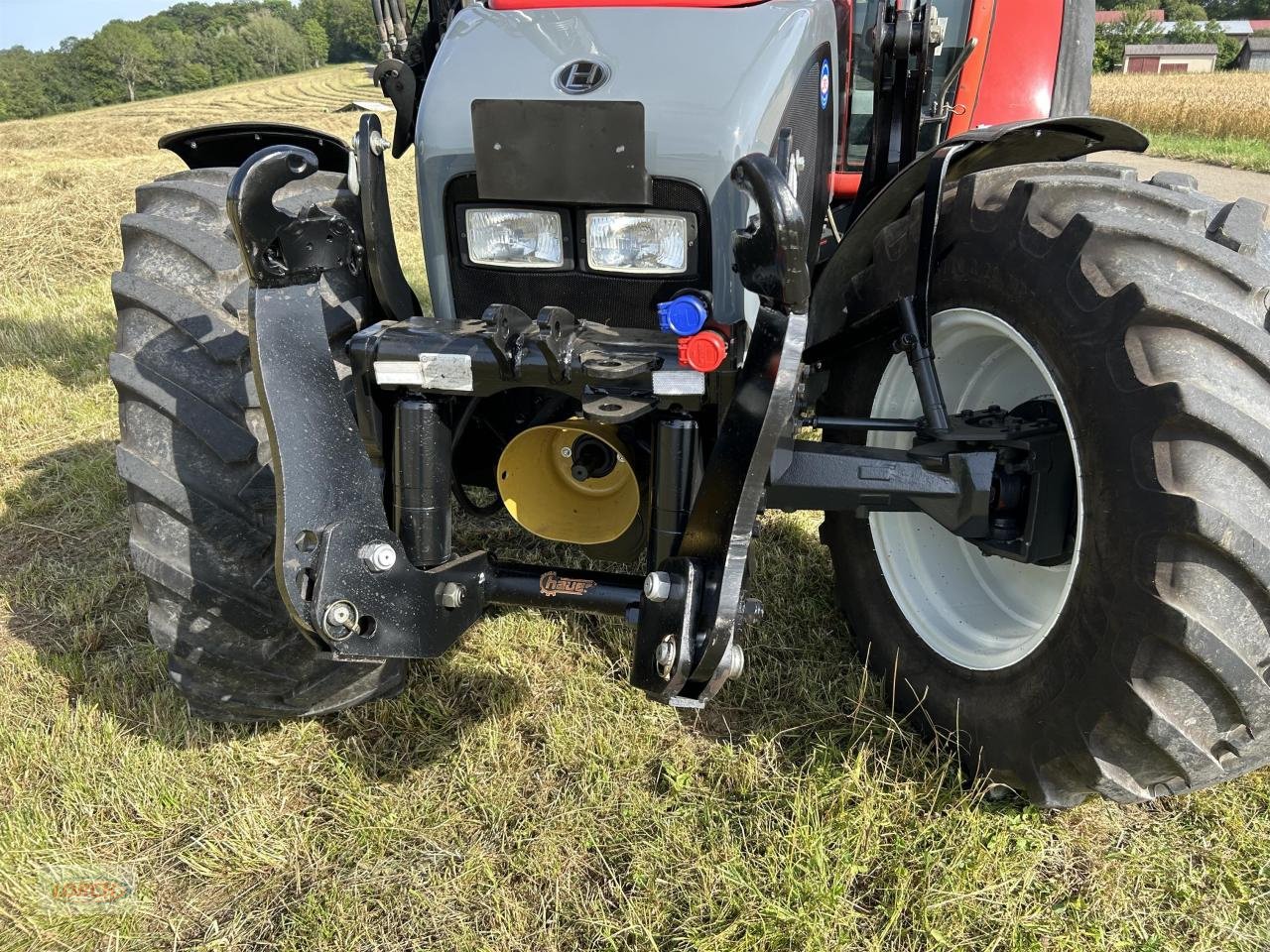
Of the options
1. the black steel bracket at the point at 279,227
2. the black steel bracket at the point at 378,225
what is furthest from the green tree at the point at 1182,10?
the black steel bracket at the point at 279,227

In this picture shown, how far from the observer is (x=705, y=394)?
78.5 inches

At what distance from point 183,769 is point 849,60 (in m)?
3.18

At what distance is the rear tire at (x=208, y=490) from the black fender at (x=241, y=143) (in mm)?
468

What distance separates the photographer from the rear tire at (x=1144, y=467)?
1756 millimetres

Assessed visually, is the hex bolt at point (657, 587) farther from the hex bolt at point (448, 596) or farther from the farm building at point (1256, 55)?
the farm building at point (1256, 55)

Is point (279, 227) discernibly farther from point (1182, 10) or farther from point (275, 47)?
point (1182, 10)

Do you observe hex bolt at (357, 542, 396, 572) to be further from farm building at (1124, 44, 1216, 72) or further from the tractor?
farm building at (1124, 44, 1216, 72)

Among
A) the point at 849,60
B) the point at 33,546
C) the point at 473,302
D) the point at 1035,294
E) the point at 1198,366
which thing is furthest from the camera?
the point at 33,546

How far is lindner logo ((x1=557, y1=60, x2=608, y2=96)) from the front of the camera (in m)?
2.24

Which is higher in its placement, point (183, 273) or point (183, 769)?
point (183, 273)

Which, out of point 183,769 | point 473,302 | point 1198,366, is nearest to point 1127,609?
point 1198,366

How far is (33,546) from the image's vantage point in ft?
12.7

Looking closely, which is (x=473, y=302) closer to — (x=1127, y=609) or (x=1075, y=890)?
(x=1127, y=609)

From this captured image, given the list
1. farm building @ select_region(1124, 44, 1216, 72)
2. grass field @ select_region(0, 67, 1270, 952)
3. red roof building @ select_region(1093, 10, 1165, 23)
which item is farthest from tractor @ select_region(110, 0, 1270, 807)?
red roof building @ select_region(1093, 10, 1165, 23)
